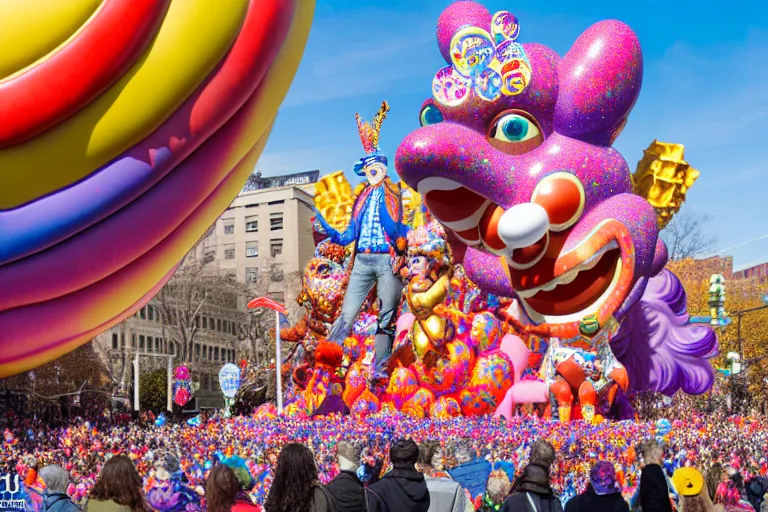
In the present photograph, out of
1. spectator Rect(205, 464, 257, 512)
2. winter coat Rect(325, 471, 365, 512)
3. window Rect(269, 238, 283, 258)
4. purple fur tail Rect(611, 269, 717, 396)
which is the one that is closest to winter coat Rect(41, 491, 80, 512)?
spectator Rect(205, 464, 257, 512)

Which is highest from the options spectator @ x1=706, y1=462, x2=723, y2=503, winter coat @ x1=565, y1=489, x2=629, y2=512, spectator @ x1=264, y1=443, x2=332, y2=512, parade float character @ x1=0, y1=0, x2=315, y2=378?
parade float character @ x1=0, y1=0, x2=315, y2=378

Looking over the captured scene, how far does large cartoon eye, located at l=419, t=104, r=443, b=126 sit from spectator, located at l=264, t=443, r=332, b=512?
929 cm

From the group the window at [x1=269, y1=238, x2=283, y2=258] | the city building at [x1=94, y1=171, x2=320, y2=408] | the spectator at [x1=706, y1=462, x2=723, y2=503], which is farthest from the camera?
the window at [x1=269, y1=238, x2=283, y2=258]

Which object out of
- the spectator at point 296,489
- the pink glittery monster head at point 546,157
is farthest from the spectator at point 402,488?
the pink glittery monster head at point 546,157

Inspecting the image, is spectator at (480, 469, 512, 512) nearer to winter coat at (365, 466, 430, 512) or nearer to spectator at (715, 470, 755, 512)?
spectator at (715, 470, 755, 512)

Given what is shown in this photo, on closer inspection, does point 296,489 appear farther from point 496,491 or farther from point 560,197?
point 560,197

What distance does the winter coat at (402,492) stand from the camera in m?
3.88

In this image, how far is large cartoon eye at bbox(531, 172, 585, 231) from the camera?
11289 millimetres

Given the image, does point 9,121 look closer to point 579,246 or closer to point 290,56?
point 290,56

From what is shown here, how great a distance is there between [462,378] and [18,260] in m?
11.8

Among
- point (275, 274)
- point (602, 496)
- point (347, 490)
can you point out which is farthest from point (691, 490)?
point (275, 274)

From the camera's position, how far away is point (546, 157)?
37.8 feet

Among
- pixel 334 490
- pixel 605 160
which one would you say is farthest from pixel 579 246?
pixel 334 490

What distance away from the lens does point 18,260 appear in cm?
311
